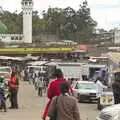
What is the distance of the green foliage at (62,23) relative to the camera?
146 meters

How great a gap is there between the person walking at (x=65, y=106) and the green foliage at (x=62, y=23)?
126m

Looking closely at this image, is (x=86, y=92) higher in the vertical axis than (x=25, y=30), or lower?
lower

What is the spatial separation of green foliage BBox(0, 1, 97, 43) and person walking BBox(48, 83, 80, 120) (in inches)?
4972

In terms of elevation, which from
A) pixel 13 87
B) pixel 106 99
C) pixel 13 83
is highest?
pixel 13 83

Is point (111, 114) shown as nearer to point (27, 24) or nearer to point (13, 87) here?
point (13, 87)

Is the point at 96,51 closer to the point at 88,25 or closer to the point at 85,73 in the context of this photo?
the point at 88,25

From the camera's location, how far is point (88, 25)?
157250mm

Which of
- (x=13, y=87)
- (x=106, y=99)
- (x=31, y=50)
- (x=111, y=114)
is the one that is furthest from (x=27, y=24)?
(x=111, y=114)

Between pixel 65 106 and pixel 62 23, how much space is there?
13621cm

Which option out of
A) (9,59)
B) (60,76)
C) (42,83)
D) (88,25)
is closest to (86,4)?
(88,25)

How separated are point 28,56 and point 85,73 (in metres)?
49.8

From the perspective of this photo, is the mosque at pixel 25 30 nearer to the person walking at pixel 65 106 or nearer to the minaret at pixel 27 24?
the minaret at pixel 27 24

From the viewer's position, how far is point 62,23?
148375mm

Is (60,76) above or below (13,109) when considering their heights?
above
